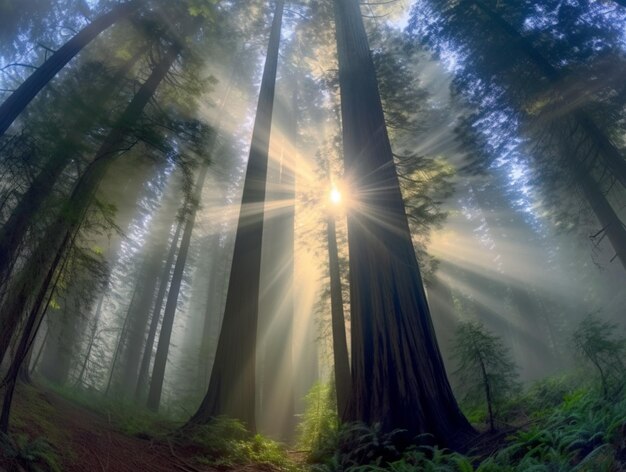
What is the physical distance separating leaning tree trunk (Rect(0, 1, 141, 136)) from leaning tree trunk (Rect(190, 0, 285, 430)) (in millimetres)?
3657

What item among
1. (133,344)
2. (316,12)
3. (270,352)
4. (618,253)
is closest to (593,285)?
(618,253)

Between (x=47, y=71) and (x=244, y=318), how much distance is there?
16.9 feet

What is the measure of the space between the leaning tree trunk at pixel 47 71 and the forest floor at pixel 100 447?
3821 mm

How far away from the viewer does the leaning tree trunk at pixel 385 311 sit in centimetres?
419

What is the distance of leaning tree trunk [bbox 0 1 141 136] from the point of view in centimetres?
482

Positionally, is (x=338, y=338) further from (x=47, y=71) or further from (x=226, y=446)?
(x=47, y=71)

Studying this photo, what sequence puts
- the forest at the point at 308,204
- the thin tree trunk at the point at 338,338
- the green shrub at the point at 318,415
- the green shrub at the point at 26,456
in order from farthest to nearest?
the thin tree trunk at the point at 338,338 → the green shrub at the point at 318,415 → the forest at the point at 308,204 → the green shrub at the point at 26,456

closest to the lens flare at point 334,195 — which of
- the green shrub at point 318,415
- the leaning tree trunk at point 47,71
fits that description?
the green shrub at point 318,415

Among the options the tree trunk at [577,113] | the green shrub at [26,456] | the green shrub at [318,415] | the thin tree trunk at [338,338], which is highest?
the tree trunk at [577,113]

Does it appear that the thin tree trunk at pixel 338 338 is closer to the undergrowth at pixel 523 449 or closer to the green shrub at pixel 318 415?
the green shrub at pixel 318 415

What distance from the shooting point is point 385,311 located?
4.84 metres

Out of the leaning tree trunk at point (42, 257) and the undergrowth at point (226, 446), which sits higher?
the leaning tree trunk at point (42, 257)

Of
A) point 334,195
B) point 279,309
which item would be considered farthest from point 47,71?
point 279,309

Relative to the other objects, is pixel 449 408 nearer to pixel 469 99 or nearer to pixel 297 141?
pixel 469 99
